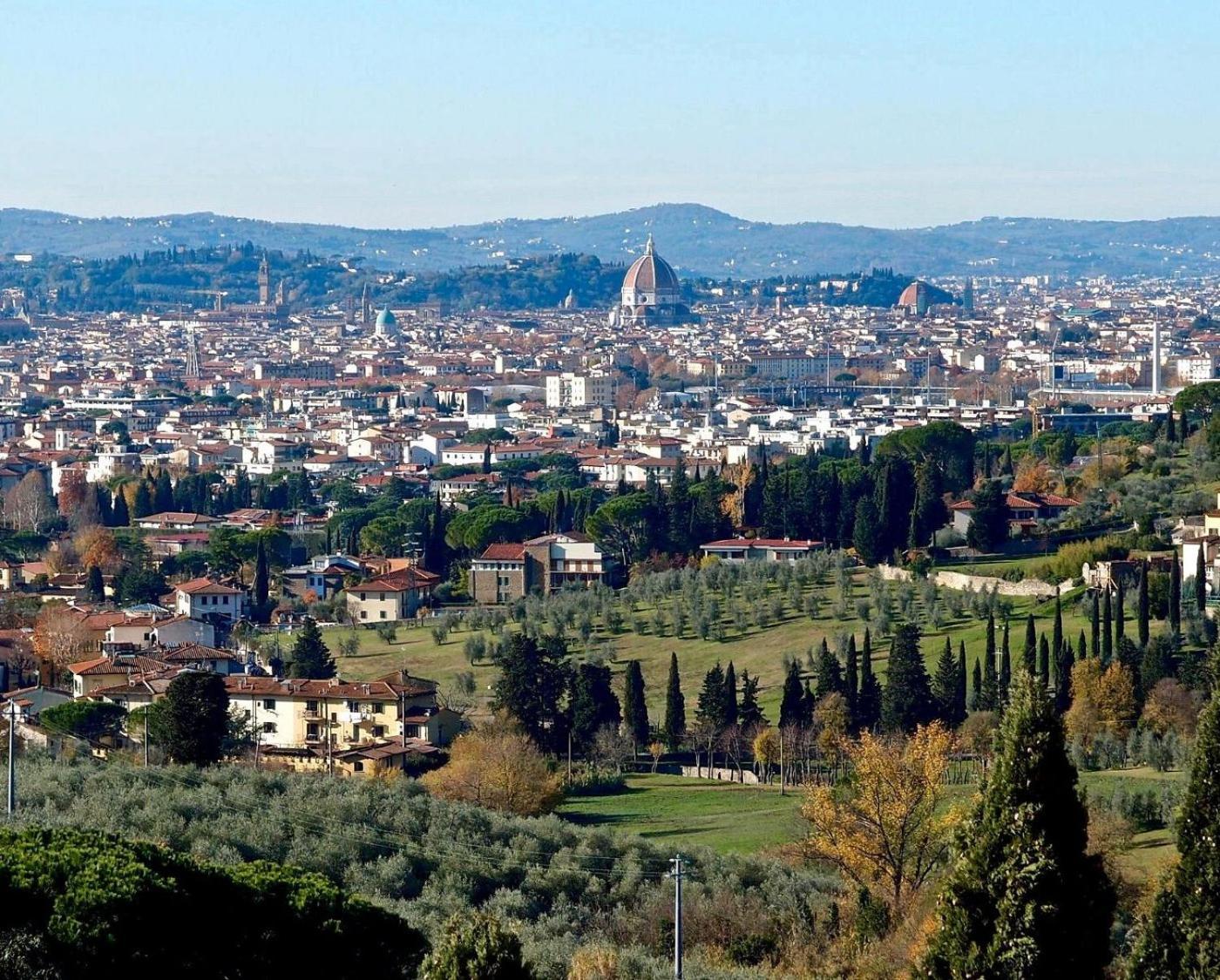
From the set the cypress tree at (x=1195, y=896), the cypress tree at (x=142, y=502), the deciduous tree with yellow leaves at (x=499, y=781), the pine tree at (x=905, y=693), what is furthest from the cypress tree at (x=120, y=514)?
the cypress tree at (x=1195, y=896)

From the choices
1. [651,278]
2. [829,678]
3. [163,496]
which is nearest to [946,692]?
[829,678]

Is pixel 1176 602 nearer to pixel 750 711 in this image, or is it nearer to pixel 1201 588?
pixel 1201 588

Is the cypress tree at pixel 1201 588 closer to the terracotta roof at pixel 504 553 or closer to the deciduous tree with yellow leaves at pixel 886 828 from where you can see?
the deciduous tree with yellow leaves at pixel 886 828

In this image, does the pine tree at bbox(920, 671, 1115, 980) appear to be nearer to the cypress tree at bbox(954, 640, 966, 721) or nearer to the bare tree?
the cypress tree at bbox(954, 640, 966, 721)

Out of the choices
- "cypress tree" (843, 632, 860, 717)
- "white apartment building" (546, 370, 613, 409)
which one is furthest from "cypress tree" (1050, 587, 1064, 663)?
"white apartment building" (546, 370, 613, 409)

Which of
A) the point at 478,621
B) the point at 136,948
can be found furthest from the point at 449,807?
the point at 478,621

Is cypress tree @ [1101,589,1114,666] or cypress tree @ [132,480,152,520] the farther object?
cypress tree @ [132,480,152,520]

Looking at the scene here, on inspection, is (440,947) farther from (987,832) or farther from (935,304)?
(935,304)
